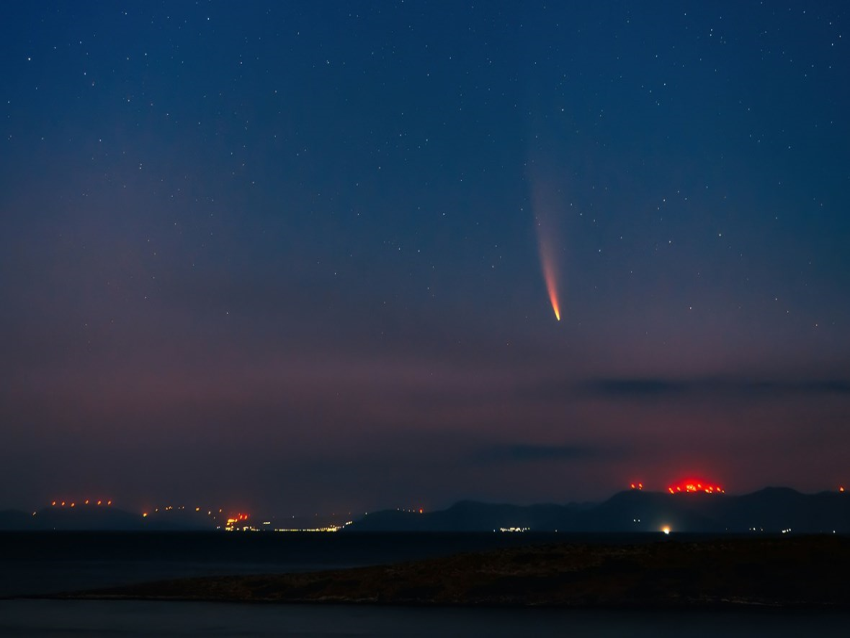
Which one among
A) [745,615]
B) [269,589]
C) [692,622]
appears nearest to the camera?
[692,622]

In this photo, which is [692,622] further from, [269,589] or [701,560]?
[269,589]

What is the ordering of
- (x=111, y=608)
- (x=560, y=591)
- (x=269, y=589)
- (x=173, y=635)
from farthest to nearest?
(x=269, y=589) < (x=560, y=591) < (x=111, y=608) < (x=173, y=635)

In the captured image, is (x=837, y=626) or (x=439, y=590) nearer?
(x=837, y=626)

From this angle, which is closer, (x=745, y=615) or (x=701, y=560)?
(x=745, y=615)

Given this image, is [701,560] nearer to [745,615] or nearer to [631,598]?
[631,598]

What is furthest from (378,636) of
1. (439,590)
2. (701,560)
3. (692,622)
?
(701,560)

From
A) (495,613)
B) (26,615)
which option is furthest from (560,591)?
(26,615)
